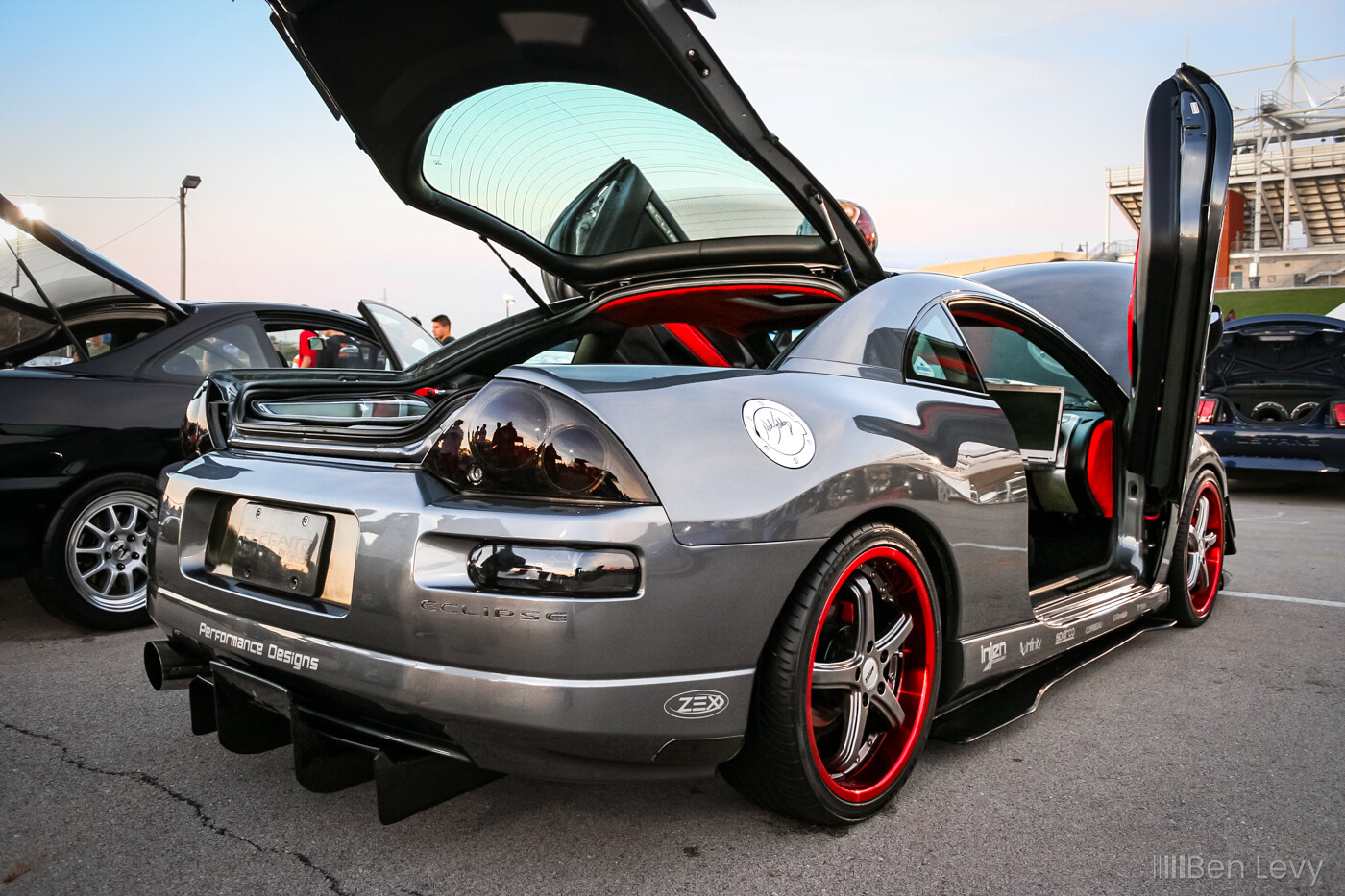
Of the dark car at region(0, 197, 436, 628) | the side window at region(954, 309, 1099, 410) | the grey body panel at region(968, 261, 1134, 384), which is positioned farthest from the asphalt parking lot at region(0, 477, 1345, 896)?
the grey body panel at region(968, 261, 1134, 384)

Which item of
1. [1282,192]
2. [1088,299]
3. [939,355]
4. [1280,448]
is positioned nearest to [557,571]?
[939,355]

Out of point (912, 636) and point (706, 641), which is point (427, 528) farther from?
point (912, 636)

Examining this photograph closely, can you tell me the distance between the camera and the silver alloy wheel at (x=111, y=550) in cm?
405

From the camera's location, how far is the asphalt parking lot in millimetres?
2027

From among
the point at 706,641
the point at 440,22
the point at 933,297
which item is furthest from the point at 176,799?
the point at 933,297

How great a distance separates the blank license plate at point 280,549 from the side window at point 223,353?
258 centimetres

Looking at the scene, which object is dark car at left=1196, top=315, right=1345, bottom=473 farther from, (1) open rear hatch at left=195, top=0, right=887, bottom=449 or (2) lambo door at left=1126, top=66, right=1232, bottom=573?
(1) open rear hatch at left=195, top=0, right=887, bottom=449

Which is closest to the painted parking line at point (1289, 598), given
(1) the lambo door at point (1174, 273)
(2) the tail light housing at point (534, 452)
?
(1) the lambo door at point (1174, 273)

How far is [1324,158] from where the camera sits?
6712cm

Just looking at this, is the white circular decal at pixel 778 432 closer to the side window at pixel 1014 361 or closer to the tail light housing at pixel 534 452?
the tail light housing at pixel 534 452

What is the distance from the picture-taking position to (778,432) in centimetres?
207

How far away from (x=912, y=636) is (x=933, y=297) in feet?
3.18

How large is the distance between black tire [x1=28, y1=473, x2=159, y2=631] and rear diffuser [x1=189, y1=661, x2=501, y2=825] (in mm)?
2067

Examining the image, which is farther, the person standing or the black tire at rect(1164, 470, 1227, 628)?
the person standing
